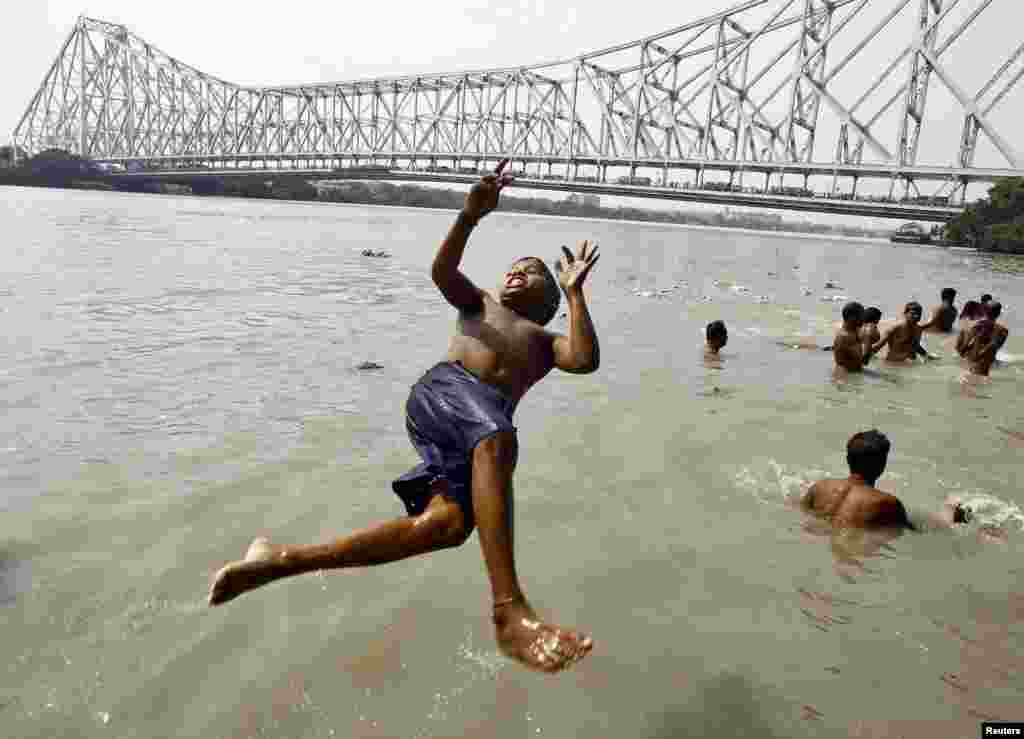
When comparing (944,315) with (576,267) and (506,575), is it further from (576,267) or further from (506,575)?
(506,575)

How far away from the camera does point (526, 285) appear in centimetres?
257

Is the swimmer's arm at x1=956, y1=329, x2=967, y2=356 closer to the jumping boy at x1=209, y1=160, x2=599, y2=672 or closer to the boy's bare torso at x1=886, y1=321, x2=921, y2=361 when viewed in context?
the boy's bare torso at x1=886, y1=321, x2=921, y2=361

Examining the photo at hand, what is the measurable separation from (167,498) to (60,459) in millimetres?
907

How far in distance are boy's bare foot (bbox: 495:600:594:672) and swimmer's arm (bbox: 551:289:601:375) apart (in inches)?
32.2

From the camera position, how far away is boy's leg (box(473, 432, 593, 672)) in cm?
184

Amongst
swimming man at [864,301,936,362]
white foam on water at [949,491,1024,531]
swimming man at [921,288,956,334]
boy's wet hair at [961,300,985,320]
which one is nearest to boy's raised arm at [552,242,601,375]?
white foam on water at [949,491,1024,531]

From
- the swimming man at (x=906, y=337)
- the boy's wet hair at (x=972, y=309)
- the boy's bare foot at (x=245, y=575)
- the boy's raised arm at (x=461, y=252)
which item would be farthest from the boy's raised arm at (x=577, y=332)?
the boy's wet hair at (x=972, y=309)

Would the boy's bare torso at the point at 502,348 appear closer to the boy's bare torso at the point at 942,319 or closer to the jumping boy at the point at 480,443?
the jumping boy at the point at 480,443

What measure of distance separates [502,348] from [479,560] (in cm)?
113

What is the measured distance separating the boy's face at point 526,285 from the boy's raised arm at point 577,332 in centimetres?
→ 8

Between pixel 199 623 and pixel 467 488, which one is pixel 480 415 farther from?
pixel 199 623

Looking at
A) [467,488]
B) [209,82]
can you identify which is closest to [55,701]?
[467,488]

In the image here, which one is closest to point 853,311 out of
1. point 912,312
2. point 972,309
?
point 912,312

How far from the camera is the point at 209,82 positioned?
A: 91.0 metres
